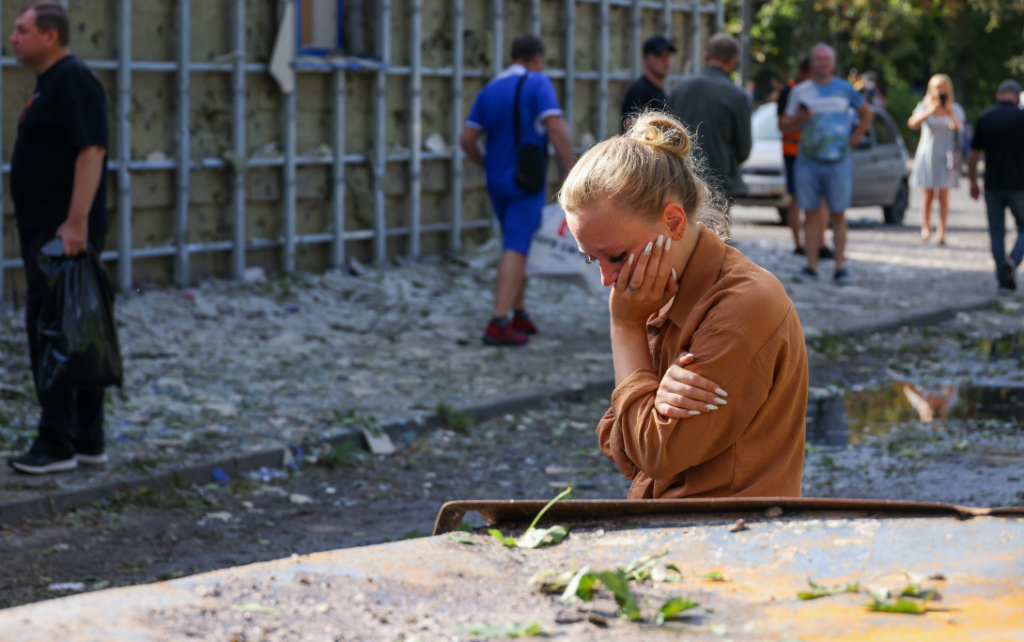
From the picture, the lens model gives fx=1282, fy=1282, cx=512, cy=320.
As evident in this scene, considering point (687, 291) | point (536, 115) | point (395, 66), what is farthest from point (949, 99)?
point (687, 291)

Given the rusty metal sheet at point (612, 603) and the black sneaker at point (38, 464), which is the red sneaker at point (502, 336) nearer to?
the black sneaker at point (38, 464)

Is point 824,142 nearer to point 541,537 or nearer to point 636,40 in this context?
point 636,40

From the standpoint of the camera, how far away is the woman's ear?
8.14 feet

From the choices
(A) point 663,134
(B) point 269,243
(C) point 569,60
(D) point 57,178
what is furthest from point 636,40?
(A) point 663,134

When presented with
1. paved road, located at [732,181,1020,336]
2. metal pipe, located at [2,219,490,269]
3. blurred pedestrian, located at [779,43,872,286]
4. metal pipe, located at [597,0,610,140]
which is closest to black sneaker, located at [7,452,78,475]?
metal pipe, located at [2,219,490,269]

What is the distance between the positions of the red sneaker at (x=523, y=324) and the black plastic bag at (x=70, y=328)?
4.24 metres

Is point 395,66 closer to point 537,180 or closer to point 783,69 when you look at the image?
point 537,180

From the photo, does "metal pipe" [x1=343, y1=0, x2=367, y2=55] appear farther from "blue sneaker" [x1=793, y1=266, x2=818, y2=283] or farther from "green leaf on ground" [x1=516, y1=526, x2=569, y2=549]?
"green leaf on ground" [x1=516, y1=526, x2=569, y2=549]

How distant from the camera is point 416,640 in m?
1.67

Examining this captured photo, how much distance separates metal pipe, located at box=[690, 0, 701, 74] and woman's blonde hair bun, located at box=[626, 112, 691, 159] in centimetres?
1451

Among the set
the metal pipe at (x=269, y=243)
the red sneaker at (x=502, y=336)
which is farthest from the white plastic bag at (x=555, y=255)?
the metal pipe at (x=269, y=243)

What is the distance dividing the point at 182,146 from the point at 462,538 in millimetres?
8760

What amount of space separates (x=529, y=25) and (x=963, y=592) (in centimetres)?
1267

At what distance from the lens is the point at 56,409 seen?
5836mm
